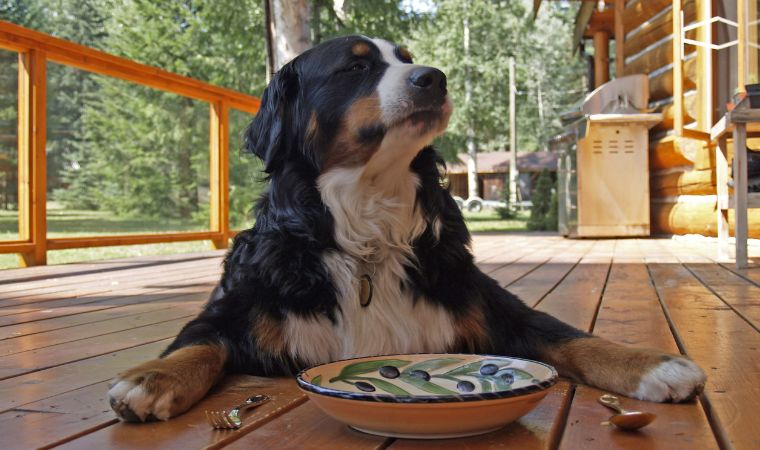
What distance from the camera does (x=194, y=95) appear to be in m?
7.64

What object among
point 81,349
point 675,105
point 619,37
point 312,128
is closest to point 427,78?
point 312,128

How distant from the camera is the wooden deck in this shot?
4.79 feet

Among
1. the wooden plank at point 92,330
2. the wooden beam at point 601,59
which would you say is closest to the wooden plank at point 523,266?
the wooden plank at point 92,330

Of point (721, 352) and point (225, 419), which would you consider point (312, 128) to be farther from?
point (721, 352)

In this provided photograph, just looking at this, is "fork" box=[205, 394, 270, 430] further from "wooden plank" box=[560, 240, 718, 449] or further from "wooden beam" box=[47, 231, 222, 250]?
"wooden beam" box=[47, 231, 222, 250]

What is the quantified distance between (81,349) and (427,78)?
57.1 inches

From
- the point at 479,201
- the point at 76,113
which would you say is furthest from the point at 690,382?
the point at 479,201

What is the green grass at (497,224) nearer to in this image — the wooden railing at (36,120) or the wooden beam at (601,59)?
the wooden beam at (601,59)

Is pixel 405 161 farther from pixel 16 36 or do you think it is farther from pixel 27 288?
pixel 16 36

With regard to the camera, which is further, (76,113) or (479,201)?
(479,201)

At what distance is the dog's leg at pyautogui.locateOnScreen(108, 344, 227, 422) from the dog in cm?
2

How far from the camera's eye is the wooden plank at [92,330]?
8.21 feet

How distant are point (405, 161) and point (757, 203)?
3308 mm

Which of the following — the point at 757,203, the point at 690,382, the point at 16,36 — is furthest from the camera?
the point at 16,36
